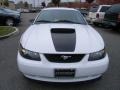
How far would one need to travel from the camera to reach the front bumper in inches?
171

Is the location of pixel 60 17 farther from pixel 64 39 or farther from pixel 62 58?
pixel 62 58

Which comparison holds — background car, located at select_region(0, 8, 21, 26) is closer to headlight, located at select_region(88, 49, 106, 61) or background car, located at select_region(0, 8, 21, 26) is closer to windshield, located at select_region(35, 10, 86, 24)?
windshield, located at select_region(35, 10, 86, 24)

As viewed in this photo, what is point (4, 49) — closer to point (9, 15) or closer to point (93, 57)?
point (93, 57)

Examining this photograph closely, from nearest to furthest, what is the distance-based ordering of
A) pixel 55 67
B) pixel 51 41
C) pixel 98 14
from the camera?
pixel 55 67 < pixel 51 41 < pixel 98 14

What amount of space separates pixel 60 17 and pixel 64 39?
5.81ft

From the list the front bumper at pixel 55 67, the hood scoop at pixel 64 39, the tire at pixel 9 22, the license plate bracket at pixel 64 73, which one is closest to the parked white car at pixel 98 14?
the tire at pixel 9 22

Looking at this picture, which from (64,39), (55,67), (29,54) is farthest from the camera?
(64,39)

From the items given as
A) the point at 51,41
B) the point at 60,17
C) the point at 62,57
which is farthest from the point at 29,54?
the point at 60,17

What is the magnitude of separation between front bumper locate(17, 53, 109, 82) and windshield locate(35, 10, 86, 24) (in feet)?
6.96

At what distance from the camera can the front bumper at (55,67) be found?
4336mm

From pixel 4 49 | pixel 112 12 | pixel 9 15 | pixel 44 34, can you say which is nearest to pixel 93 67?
pixel 44 34

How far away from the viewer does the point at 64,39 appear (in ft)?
16.1

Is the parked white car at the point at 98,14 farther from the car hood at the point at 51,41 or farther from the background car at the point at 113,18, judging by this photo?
the car hood at the point at 51,41

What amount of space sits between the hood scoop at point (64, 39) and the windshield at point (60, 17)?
985mm
